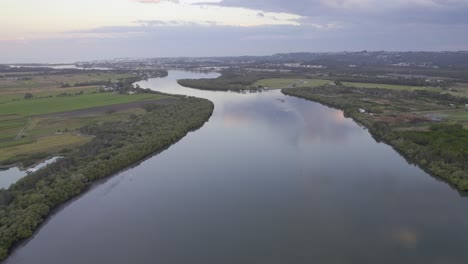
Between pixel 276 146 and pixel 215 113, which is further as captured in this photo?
pixel 215 113

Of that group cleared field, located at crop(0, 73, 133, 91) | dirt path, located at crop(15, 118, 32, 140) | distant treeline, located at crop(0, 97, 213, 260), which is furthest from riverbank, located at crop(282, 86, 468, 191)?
cleared field, located at crop(0, 73, 133, 91)

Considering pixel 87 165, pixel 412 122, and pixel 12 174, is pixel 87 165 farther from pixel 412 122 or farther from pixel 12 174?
pixel 412 122

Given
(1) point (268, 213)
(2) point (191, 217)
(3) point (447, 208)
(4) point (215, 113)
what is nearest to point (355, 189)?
(3) point (447, 208)

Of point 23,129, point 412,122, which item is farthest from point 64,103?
point 412,122

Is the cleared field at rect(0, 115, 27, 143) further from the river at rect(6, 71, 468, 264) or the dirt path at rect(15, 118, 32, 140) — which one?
the river at rect(6, 71, 468, 264)

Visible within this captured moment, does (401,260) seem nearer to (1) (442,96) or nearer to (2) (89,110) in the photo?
(2) (89,110)

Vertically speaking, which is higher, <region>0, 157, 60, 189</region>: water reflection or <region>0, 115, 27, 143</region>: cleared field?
<region>0, 115, 27, 143</region>: cleared field
